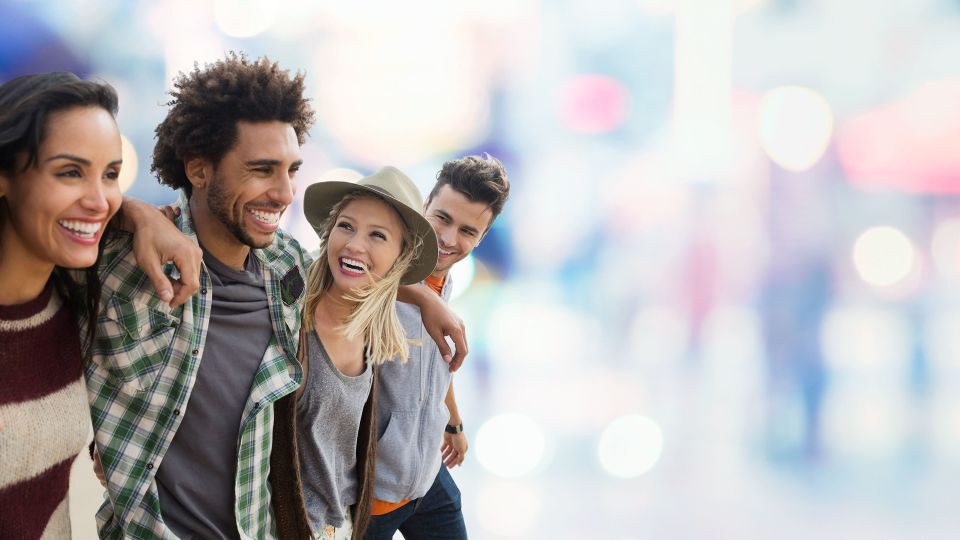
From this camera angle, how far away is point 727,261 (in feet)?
12.4

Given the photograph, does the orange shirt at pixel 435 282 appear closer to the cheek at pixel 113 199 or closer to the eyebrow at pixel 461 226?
the eyebrow at pixel 461 226

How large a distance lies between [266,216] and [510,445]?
2.46 m

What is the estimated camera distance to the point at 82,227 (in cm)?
110

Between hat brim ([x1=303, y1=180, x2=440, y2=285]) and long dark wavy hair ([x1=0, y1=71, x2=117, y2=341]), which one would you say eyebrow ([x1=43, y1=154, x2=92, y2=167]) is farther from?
hat brim ([x1=303, y1=180, x2=440, y2=285])

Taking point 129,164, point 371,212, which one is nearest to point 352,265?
point 371,212

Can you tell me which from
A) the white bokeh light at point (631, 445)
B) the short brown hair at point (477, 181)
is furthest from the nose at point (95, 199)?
the white bokeh light at point (631, 445)

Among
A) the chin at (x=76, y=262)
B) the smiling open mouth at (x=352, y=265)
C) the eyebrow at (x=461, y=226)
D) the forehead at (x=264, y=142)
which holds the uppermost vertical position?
the forehead at (x=264, y=142)

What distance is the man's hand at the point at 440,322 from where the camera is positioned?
1788 millimetres

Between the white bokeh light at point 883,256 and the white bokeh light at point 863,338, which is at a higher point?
the white bokeh light at point 883,256

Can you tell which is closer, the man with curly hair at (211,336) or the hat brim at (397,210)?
the man with curly hair at (211,336)

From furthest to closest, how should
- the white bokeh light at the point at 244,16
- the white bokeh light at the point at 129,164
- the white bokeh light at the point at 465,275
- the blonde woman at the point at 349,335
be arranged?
the white bokeh light at the point at 465,275 → the white bokeh light at the point at 244,16 → the white bokeh light at the point at 129,164 → the blonde woman at the point at 349,335

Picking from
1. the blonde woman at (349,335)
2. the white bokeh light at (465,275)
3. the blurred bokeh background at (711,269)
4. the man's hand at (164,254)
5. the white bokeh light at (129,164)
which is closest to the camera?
the man's hand at (164,254)

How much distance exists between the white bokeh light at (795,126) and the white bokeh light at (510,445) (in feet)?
5.41

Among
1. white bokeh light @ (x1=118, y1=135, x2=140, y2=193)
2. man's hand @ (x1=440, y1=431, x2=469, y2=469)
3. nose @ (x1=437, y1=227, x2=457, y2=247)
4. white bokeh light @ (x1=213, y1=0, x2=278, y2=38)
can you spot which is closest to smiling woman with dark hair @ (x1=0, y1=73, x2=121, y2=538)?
nose @ (x1=437, y1=227, x2=457, y2=247)
